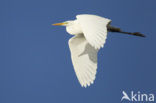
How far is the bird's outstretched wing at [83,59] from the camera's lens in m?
4.54

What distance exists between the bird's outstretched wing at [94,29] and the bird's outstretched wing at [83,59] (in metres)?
0.72

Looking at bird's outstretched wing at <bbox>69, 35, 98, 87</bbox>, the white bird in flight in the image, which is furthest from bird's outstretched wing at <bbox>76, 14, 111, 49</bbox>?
bird's outstretched wing at <bbox>69, 35, 98, 87</bbox>

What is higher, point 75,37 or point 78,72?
point 75,37

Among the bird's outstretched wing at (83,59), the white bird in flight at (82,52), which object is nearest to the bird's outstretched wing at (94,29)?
the white bird in flight at (82,52)

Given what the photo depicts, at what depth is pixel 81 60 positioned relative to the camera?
4.70 m

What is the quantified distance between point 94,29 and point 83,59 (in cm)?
108

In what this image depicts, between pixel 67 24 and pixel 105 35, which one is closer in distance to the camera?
pixel 105 35

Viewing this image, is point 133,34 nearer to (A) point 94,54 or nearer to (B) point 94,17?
(A) point 94,54

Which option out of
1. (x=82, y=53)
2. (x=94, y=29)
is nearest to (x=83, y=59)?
(x=82, y=53)

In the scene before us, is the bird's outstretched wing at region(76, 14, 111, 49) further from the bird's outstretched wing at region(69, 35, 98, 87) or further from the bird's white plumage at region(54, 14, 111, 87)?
the bird's outstretched wing at region(69, 35, 98, 87)

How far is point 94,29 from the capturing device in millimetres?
3660

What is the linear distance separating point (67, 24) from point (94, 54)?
0.48 metres

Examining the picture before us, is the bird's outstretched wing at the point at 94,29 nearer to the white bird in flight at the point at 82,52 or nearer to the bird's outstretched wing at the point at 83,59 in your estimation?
the white bird in flight at the point at 82,52

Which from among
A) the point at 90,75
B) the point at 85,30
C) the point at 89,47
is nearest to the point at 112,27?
the point at 89,47
